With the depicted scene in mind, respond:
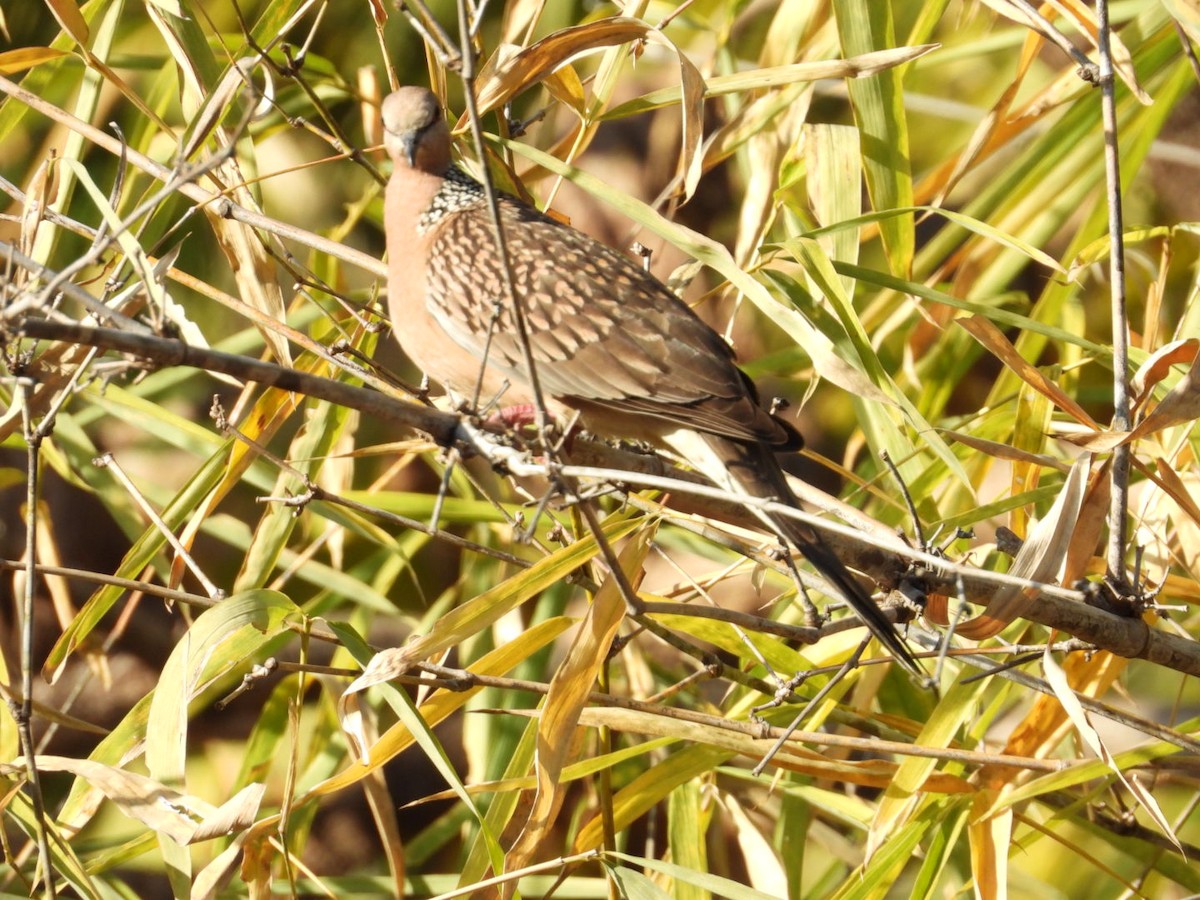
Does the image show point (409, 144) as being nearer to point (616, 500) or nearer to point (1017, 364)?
point (616, 500)

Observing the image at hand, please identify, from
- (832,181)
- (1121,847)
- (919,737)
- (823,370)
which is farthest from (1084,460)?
(1121,847)

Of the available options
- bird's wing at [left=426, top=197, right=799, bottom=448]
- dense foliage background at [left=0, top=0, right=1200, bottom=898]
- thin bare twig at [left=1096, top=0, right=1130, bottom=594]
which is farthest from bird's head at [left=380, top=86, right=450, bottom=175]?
thin bare twig at [left=1096, top=0, right=1130, bottom=594]

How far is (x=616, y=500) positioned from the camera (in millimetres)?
3182

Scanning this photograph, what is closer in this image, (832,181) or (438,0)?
(832,181)

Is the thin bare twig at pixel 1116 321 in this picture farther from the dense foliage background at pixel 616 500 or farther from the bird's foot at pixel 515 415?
the bird's foot at pixel 515 415

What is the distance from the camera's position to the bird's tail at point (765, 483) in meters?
2.24

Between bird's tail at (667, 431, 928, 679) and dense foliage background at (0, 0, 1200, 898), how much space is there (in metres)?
0.06

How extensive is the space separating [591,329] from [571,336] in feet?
0.16

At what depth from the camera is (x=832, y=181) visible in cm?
289

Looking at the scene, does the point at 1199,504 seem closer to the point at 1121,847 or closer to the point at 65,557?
the point at 1121,847

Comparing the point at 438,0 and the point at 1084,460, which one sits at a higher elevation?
the point at 438,0

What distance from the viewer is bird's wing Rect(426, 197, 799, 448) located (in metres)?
2.67

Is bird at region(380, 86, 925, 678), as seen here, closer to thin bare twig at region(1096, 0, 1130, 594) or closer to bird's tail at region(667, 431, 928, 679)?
bird's tail at region(667, 431, 928, 679)

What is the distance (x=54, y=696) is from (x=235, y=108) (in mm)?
2668
